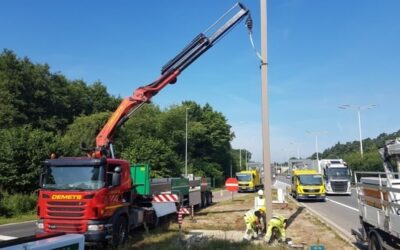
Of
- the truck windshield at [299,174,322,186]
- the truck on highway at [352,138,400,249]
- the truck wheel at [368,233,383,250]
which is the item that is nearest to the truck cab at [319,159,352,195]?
the truck windshield at [299,174,322,186]

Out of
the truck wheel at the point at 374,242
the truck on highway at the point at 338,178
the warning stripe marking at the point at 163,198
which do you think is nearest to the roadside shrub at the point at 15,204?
Result: the warning stripe marking at the point at 163,198

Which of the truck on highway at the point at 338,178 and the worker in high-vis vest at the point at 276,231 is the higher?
the truck on highway at the point at 338,178

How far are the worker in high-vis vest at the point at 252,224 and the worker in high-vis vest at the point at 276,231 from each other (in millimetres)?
728

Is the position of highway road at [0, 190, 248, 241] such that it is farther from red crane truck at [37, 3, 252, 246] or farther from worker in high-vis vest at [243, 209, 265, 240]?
worker in high-vis vest at [243, 209, 265, 240]

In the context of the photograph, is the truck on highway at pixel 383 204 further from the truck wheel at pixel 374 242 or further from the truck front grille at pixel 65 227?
the truck front grille at pixel 65 227

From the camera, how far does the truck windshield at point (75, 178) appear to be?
12383 mm

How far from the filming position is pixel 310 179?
117 feet

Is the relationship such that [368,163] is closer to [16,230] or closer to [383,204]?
[16,230]

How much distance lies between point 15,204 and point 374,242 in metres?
19.7

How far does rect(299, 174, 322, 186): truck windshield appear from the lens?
1391 inches

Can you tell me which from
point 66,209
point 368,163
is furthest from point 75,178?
point 368,163

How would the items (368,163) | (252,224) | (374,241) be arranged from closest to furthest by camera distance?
(374,241), (252,224), (368,163)

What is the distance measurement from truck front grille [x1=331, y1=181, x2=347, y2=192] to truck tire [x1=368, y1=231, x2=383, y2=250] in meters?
30.5

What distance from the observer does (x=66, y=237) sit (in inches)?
198
